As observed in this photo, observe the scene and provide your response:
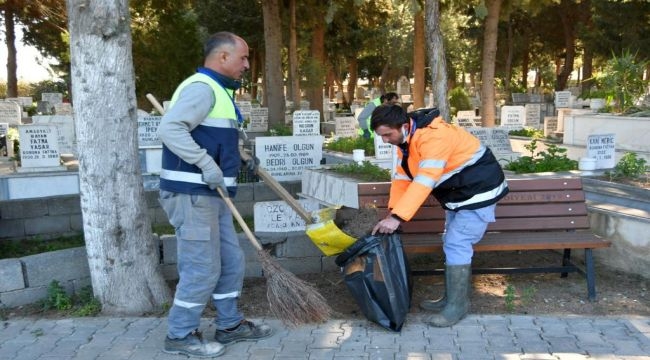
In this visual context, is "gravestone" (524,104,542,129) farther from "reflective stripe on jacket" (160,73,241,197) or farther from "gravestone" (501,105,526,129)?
"reflective stripe on jacket" (160,73,241,197)

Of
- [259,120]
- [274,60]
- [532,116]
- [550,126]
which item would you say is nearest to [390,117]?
[274,60]

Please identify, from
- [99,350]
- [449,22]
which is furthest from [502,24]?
[99,350]

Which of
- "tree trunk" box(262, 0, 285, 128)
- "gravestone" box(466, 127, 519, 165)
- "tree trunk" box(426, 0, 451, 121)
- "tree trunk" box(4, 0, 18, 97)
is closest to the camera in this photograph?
"gravestone" box(466, 127, 519, 165)

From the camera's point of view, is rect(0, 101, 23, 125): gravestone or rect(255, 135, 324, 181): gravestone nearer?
rect(255, 135, 324, 181): gravestone

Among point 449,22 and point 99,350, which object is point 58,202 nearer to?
point 99,350

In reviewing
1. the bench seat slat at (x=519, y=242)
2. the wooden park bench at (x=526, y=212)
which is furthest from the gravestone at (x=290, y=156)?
the bench seat slat at (x=519, y=242)

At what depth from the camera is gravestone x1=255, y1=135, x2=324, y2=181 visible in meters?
7.91

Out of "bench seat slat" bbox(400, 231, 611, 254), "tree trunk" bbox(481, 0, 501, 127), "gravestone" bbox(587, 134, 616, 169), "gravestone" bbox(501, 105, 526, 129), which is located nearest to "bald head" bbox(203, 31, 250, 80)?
"bench seat slat" bbox(400, 231, 611, 254)

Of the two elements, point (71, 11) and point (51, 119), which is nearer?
point (71, 11)

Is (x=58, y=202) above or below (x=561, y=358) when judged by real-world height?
above

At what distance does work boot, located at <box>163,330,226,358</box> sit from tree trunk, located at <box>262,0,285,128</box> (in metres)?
13.0

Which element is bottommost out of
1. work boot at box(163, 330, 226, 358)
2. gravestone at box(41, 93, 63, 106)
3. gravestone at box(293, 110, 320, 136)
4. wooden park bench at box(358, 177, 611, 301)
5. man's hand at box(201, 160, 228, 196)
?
work boot at box(163, 330, 226, 358)

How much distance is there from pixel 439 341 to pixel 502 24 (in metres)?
30.3

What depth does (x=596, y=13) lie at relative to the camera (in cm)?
2577
